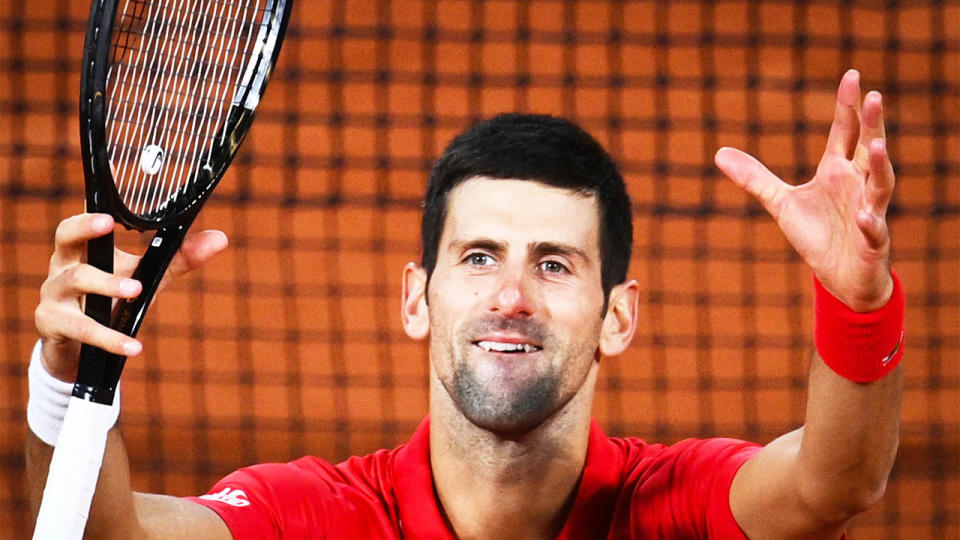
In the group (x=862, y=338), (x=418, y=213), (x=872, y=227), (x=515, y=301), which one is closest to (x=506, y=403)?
(x=515, y=301)

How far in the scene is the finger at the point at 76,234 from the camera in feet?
9.26

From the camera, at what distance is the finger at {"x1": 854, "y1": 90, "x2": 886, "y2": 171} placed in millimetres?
2791

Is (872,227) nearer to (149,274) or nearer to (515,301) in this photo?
(515,301)

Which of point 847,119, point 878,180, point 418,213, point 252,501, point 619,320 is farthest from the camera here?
point 418,213

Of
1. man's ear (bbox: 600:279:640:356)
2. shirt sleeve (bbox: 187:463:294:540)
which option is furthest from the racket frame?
man's ear (bbox: 600:279:640:356)

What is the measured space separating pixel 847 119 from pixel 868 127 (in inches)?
3.5

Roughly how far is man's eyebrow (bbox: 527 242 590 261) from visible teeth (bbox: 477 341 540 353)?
0.84 feet

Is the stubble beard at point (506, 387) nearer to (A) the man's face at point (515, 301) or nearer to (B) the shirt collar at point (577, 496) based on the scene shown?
(A) the man's face at point (515, 301)

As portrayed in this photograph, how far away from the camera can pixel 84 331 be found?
9.29 feet

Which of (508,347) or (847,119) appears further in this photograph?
(508,347)

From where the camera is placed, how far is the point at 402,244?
8055 millimetres

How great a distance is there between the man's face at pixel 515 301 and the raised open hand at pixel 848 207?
1.95ft

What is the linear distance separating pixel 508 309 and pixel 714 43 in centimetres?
589

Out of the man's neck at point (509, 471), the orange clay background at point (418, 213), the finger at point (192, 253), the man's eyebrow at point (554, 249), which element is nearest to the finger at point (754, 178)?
the man's eyebrow at point (554, 249)
